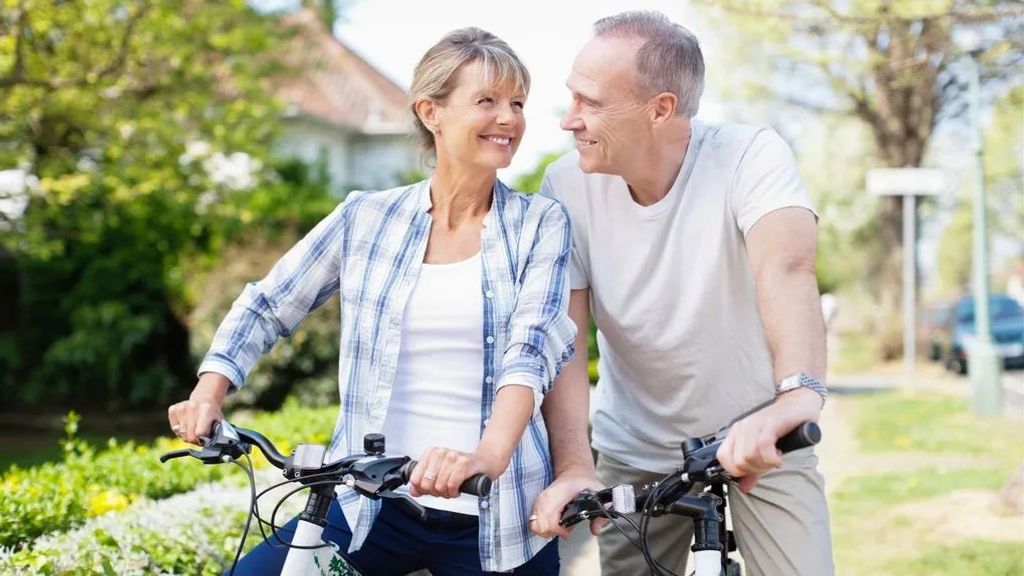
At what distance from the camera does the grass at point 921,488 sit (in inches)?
237

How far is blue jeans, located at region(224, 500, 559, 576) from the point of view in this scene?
102 inches

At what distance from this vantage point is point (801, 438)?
212 centimetres

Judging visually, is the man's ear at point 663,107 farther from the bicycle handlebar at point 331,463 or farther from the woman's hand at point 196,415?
the woman's hand at point 196,415

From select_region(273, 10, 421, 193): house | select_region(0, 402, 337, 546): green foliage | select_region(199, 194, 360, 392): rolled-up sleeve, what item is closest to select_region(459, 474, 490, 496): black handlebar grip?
select_region(199, 194, 360, 392): rolled-up sleeve

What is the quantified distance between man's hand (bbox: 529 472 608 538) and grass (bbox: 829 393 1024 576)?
379 cm

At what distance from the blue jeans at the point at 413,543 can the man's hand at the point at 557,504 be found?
14 cm

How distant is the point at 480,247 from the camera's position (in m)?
2.71

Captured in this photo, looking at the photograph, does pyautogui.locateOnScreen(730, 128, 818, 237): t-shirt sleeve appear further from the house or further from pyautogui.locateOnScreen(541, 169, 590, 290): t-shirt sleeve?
the house

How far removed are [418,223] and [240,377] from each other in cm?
52

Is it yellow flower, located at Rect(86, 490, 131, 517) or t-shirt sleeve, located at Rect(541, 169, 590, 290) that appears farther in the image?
yellow flower, located at Rect(86, 490, 131, 517)

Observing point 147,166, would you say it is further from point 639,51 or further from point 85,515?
point 639,51

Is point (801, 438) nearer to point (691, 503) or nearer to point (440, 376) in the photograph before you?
point (691, 503)

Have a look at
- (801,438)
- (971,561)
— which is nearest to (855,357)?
(971,561)

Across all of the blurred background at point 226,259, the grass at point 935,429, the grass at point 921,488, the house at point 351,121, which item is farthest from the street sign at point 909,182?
the house at point 351,121
